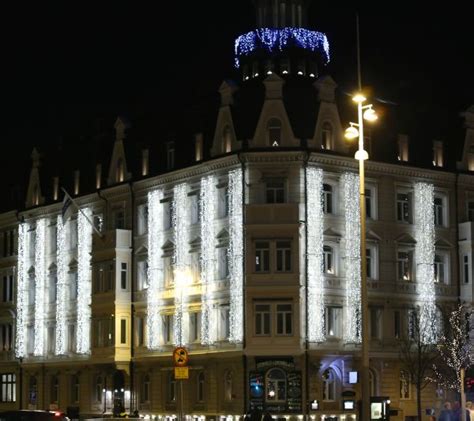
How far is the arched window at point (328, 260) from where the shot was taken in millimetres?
75312

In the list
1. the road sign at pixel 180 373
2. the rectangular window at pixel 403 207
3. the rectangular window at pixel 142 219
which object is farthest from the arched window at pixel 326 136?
the road sign at pixel 180 373

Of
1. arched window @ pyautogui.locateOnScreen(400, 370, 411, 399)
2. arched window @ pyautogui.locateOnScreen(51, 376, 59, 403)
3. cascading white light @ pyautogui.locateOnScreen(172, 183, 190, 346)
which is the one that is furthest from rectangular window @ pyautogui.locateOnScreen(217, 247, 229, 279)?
arched window @ pyautogui.locateOnScreen(51, 376, 59, 403)

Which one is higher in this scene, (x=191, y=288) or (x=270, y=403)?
(x=191, y=288)

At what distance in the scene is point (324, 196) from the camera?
7575 cm

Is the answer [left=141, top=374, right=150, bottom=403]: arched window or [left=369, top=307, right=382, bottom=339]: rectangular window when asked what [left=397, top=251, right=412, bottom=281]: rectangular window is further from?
[left=141, top=374, right=150, bottom=403]: arched window

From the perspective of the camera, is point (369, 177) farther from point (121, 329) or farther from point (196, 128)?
point (121, 329)

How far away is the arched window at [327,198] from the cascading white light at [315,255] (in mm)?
686

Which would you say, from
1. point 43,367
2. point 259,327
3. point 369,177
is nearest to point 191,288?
point 259,327

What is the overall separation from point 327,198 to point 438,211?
891 centimetres

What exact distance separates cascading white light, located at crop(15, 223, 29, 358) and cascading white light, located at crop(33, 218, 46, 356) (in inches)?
87.4

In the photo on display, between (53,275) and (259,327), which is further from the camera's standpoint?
(53,275)

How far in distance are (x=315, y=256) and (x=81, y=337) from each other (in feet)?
65.9

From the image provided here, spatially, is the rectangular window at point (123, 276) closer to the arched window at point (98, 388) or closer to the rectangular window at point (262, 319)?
the arched window at point (98, 388)

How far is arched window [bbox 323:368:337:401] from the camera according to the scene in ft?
244
